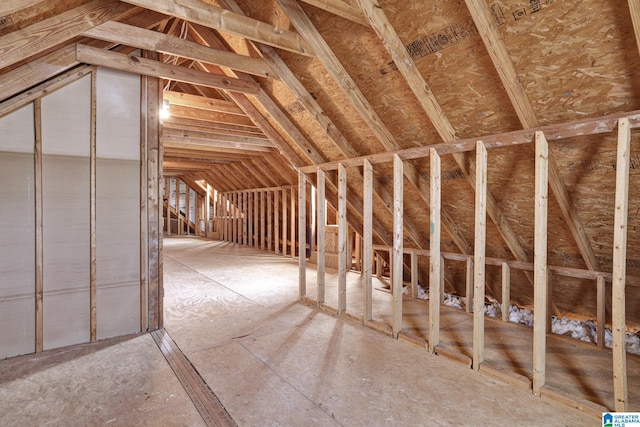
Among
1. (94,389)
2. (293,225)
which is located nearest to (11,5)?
(94,389)

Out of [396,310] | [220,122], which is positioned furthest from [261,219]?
[396,310]

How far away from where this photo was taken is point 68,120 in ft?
10.1

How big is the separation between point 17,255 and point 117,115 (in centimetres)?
152

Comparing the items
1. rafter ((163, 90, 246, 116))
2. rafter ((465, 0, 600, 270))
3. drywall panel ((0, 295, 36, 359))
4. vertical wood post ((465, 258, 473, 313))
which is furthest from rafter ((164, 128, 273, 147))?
rafter ((465, 0, 600, 270))

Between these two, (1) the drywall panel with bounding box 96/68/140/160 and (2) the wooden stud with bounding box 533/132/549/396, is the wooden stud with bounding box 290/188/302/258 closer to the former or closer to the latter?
(1) the drywall panel with bounding box 96/68/140/160

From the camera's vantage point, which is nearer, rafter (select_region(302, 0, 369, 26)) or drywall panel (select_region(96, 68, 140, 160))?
rafter (select_region(302, 0, 369, 26))

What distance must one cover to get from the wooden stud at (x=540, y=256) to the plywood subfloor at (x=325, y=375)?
21cm

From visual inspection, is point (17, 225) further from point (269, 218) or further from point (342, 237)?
point (269, 218)

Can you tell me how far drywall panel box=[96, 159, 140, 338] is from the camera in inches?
127

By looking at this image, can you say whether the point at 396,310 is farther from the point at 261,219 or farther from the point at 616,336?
the point at 261,219

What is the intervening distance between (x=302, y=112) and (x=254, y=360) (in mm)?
2797

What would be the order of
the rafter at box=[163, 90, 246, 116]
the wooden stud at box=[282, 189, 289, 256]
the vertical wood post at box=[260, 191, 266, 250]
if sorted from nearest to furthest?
the rafter at box=[163, 90, 246, 116] → the wooden stud at box=[282, 189, 289, 256] → the vertical wood post at box=[260, 191, 266, 250]

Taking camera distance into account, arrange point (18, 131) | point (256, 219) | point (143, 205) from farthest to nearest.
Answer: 1. point (256, 219)
2. point (143, 205)
3. point (18, 131)

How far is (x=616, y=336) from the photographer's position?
2.05m
